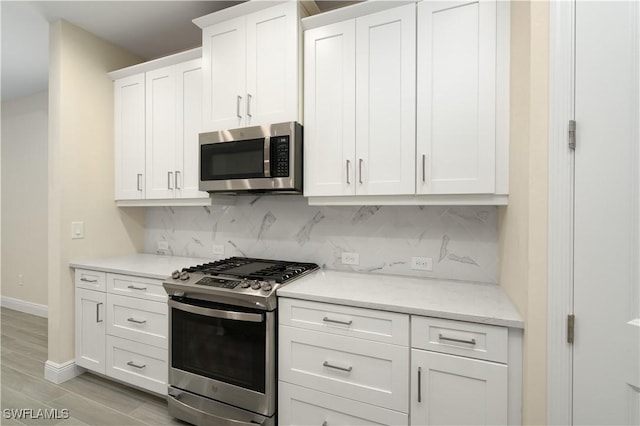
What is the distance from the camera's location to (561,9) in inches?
41.8

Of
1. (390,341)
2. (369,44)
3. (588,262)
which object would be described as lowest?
(390,341)

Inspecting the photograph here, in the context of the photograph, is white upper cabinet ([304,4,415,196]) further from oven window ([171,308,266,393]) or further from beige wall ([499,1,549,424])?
oven window ([171,308,266,393])

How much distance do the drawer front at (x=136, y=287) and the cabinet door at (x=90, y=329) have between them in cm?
16

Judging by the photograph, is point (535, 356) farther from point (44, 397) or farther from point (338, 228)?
point (44, 397)

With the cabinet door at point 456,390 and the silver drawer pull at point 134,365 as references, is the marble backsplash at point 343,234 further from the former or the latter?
the silver drawer pull at point 134,365

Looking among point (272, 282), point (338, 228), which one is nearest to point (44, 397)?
point (272, 282)

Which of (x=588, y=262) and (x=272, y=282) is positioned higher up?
(x=588, y=262)

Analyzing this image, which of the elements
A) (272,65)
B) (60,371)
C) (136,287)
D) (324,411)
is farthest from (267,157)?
(60,371)

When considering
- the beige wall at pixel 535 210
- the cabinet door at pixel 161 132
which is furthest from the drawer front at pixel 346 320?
the cabinet door at pixel 161 132

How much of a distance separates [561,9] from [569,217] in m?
0.76

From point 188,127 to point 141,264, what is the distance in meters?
1.16

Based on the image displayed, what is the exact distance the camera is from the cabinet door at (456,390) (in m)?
1.20

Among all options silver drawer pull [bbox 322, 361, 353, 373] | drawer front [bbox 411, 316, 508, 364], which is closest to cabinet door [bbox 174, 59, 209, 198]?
silver drawer pull [bbox 322, 361, 353, 373]

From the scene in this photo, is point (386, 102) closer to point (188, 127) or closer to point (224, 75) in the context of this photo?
point (224, 75)
